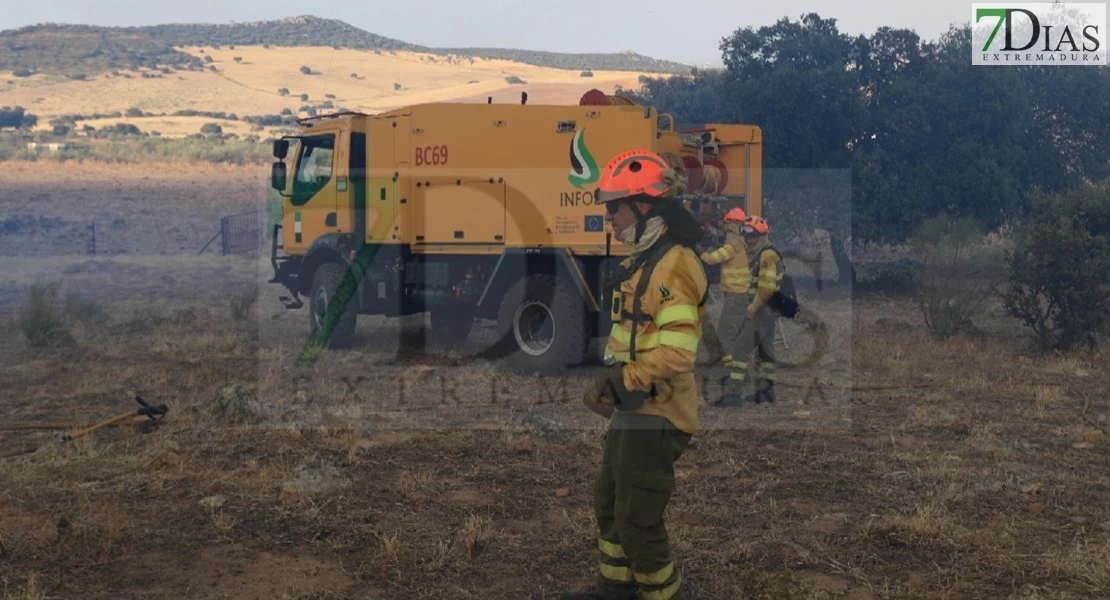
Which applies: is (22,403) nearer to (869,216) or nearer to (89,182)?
(869,216)

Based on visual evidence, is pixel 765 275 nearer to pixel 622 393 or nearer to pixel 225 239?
pixel 622 393

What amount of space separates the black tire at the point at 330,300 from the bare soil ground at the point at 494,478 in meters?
0.37

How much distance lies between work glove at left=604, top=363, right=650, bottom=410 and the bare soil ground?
49.0 inches

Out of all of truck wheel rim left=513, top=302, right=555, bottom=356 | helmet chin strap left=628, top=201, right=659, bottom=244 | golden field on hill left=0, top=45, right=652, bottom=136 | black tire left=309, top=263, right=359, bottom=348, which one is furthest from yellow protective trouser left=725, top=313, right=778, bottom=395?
golden field on hill left=0, top=45, right=652, bottom=136

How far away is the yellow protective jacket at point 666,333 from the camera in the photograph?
4.29m

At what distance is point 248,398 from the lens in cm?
874

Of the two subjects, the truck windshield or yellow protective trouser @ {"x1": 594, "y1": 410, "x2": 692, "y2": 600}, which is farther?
the truck windshield

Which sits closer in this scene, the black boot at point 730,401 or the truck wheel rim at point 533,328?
the black boot at point 730,401

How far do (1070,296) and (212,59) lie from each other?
82847 millimetres

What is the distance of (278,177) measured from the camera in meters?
13.6

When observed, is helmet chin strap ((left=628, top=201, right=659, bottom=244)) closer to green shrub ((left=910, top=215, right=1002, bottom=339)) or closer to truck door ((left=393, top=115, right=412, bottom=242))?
truck door ((left=393, top=115, right=412, bottom=242))

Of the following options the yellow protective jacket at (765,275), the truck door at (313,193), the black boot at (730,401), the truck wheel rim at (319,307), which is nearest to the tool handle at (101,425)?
the truck wheel rim at (319,307)

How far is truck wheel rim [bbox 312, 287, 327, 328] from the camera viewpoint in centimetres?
1320

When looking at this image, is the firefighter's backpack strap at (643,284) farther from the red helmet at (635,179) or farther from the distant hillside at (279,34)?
the distant hillside at (279,34)
